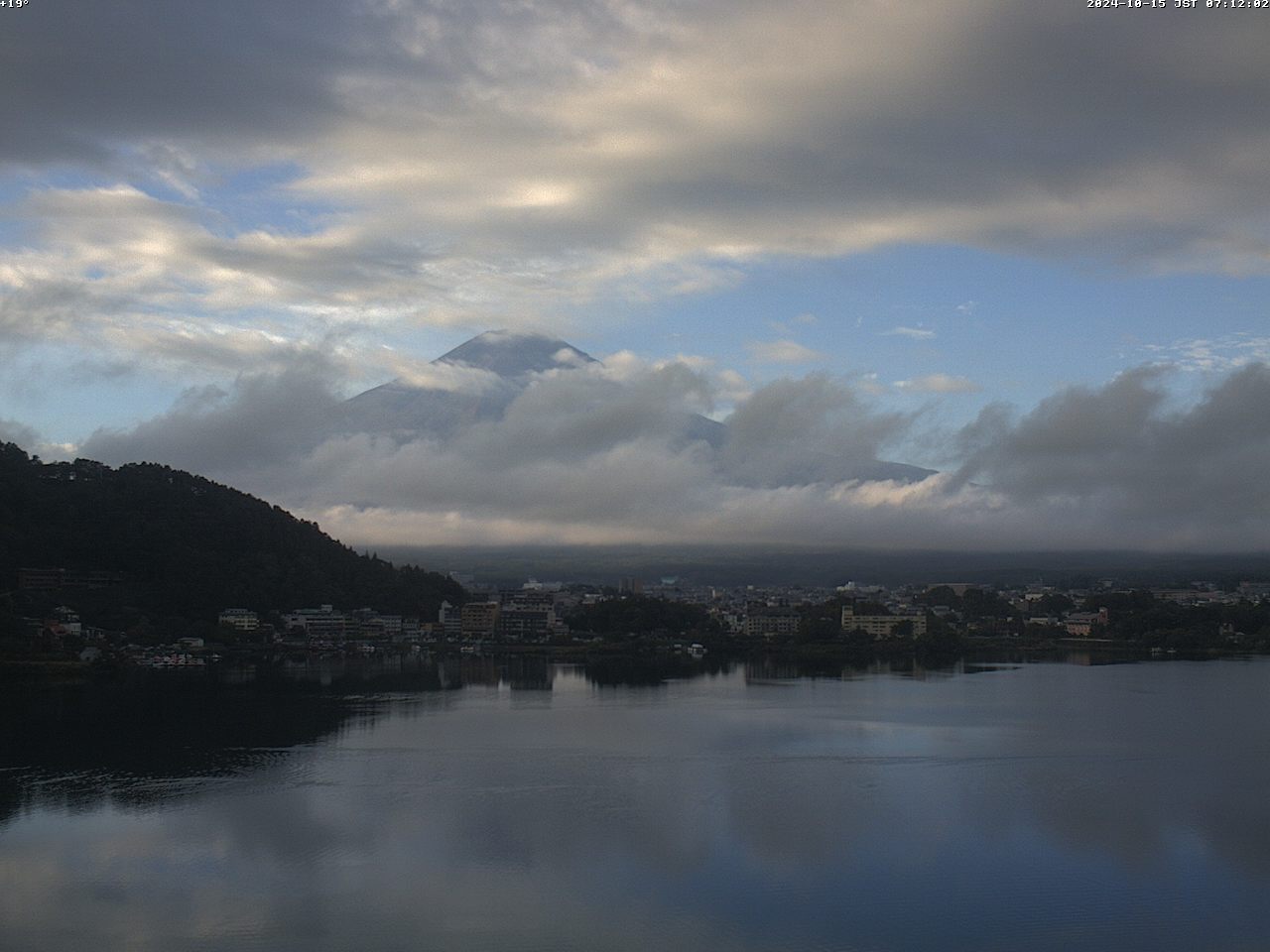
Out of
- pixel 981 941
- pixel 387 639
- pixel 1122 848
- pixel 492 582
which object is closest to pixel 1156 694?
pixel 1122 848

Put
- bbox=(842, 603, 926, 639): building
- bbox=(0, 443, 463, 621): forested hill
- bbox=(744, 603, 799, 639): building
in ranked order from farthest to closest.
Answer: bbox=(744, 603, 799, 639): building, bbox=(842, 603, 926, 639): building, bbox=(0, 443, 463, 621): forested hill

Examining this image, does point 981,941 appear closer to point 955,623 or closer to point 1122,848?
point 1122,848

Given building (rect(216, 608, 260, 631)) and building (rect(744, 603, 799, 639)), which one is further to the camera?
building (rect(744, 603, 799, 639))

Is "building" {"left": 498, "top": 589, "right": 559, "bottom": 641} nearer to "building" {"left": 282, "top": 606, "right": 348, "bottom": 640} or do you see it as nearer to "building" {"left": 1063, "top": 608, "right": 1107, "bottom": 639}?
"building" {"left": 282, "top": 606, "right": 348, "bottom": 640}

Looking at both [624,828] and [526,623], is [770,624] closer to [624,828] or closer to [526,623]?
[526,623]

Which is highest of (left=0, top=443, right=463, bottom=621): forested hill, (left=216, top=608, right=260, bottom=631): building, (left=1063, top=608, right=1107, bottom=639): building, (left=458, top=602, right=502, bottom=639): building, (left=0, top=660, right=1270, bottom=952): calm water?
(left=0, top=443, right=463, bottom=621): forested hill

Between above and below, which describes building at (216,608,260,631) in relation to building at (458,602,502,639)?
above

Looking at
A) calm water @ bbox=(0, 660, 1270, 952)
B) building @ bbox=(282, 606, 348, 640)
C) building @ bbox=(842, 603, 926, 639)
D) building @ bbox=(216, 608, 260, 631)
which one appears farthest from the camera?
building @ bbox=(842, 603, 926, 639)

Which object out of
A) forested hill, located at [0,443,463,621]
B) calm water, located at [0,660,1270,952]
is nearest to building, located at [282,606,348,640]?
forested hill, located at [0,443,463,621]
